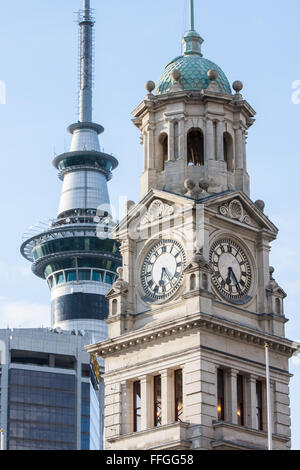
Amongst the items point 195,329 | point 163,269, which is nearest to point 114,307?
point 163,269

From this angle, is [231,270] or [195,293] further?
[231,270]

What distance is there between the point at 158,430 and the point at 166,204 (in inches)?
532

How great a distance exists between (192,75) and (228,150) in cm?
517

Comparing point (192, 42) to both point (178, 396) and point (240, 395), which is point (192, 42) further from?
point (178, 396)

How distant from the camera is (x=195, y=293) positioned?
7106 centimetres

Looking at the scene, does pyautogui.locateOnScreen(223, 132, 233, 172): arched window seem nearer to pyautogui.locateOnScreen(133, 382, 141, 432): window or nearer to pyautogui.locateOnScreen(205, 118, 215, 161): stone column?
pyautogui.locateOnScreen(205, 118, 215, 161): stone column

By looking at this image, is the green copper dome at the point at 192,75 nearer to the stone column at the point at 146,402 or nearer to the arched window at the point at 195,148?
the arched window at the point at 195,148

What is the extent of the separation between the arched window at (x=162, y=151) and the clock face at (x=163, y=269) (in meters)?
5.59

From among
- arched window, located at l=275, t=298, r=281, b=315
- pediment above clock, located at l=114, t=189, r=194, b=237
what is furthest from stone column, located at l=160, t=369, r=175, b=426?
pediment above clock, located at l=114, t=189, r=194, b=237

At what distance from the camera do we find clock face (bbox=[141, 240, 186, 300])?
2896 inches
